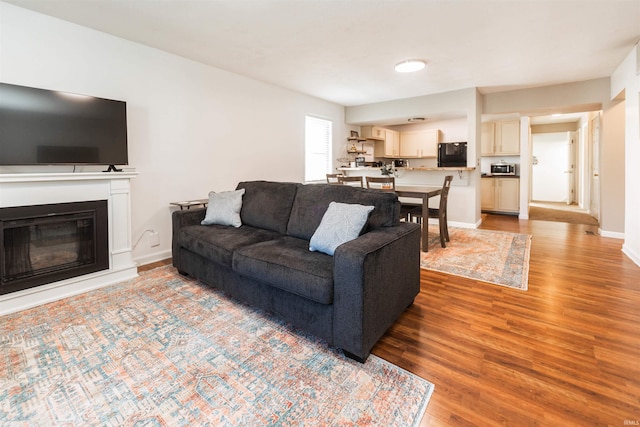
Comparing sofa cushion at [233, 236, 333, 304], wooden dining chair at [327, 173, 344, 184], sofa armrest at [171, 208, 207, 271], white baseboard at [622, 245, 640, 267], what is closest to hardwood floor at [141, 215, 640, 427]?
white baseboard at [622, 245, 640, 267]

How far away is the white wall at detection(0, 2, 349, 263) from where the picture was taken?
2707 millimetres

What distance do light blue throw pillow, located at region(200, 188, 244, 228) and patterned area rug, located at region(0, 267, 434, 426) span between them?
985 millimetres

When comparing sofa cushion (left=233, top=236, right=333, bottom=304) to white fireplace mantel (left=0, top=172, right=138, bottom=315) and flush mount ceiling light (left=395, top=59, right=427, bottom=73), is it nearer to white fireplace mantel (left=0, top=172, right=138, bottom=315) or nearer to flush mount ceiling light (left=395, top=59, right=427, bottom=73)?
white fireplace mantel (left=0, top=172, right=138, bottom=315)

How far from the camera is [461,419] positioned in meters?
1.32

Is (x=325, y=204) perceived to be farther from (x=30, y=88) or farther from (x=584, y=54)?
(x=584, y=54)

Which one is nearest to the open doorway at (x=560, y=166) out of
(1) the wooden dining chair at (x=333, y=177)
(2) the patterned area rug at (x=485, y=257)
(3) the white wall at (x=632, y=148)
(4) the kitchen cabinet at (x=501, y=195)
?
(4) the kitchen cabinet at (x=501, y=195)

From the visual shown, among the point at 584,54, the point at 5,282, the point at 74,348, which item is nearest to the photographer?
the point at 74,348

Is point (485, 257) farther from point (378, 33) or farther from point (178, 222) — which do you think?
point (178, 222)

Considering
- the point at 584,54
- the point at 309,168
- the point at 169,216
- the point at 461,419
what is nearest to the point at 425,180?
the point at 309,168

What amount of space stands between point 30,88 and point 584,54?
577 centimetres

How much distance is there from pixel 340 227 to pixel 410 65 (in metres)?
2.79

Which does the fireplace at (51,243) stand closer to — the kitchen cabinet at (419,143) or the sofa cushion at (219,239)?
the sofa cushion at (219,239)

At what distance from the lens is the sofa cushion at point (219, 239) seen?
8.01 feet

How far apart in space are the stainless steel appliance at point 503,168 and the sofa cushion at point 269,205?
6249 millimetres
